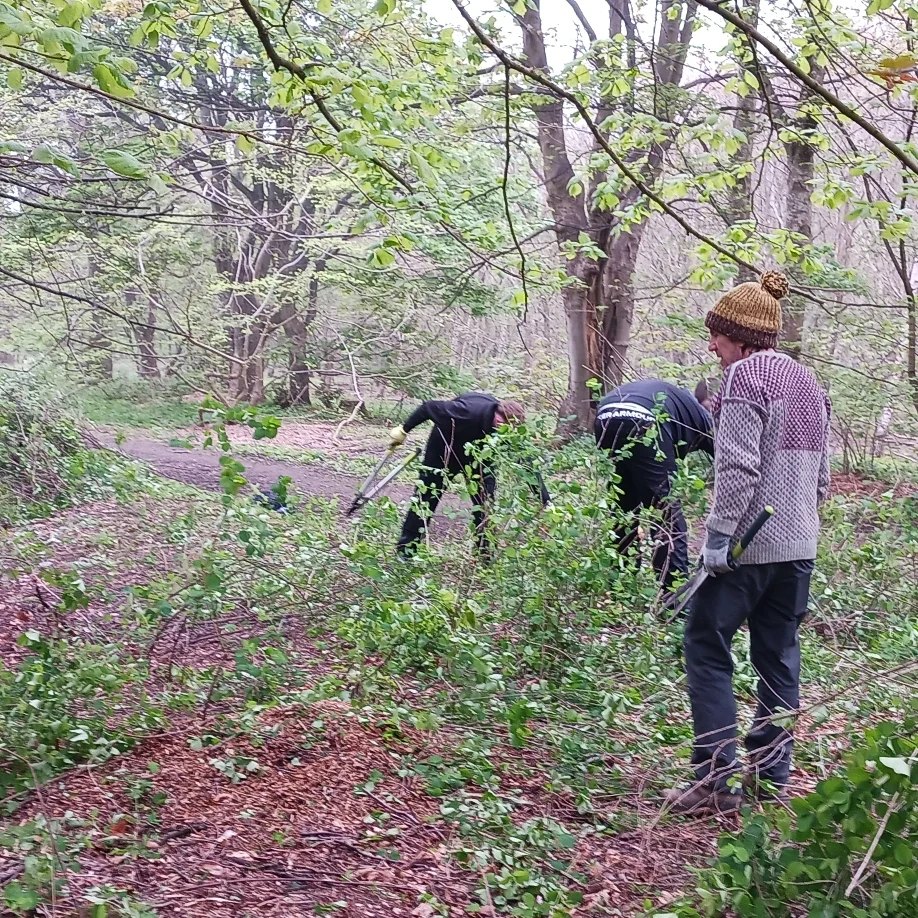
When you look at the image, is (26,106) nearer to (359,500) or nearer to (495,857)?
(359,500)

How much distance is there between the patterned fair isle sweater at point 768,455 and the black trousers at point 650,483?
194 centimetres

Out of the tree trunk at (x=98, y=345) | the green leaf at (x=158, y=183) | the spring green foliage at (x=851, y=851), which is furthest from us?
the tree trunk at (x=98, y=345)

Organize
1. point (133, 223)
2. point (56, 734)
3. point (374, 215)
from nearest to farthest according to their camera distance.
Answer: point (56, 734) < point (374, 215) < point (133, 223)

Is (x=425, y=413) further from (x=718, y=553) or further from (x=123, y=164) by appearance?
(x=123, y=164)

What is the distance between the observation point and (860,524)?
337 inches

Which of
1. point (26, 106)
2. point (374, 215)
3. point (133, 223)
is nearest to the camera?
point (374, 215)

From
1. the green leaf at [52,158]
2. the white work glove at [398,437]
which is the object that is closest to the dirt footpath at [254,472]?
the white work glove at [398,437]

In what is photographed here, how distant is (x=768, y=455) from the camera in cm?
371

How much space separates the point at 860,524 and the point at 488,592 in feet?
14.5

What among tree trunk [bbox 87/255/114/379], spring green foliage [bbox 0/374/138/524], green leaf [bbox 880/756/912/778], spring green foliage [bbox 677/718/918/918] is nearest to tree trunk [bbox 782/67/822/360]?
tree trunk [bbox 87/255/114/379]

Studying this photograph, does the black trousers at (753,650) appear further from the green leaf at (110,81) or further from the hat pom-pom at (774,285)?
the green leaf at (110,81)

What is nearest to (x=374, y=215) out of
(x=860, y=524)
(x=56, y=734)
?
(x=56, y=734)

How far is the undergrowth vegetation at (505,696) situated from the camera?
8.75 ft

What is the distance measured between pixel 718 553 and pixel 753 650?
19.7 inches
